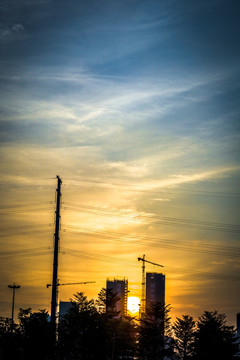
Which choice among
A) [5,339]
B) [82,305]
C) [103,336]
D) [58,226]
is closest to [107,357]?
[103,336]

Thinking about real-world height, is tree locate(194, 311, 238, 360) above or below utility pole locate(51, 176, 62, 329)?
below

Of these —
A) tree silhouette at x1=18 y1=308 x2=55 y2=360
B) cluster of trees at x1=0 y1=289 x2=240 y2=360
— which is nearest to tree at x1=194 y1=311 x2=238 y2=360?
cluster of trees at x1=0 y1=289 x2=240 y2=360

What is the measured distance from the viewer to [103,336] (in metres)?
81.4

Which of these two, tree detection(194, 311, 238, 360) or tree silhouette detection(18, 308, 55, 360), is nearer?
tree silhouette detection(18, 308, 55, 360)

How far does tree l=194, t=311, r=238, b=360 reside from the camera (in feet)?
296

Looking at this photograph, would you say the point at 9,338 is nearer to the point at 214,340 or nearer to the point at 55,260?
the point at 55,260

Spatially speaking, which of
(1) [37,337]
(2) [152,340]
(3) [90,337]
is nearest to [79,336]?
(3) [90,337]

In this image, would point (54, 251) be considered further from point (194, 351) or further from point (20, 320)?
point (194, 351)

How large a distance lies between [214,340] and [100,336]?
983 inches

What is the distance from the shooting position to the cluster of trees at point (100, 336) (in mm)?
74312

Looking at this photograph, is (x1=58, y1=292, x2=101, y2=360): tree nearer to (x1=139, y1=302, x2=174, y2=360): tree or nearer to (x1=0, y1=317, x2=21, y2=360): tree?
(x1=0, y1=317, x2=21, y2=360): tree

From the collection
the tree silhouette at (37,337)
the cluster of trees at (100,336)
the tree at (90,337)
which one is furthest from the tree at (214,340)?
the tree silhouette at (37,337)

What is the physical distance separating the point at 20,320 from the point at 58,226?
18341 mm

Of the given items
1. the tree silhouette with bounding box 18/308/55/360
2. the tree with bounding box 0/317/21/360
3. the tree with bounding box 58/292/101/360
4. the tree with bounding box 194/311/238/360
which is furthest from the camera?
the tree with bounding box 194/311/238/360
